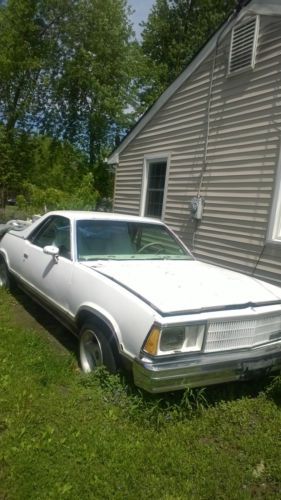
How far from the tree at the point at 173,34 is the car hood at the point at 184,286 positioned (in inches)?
944

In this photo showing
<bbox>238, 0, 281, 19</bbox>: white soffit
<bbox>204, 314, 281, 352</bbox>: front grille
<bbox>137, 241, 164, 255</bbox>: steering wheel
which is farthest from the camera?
<bbox>238, 0, 281, 19</bbox>: white soffit

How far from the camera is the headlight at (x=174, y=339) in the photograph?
278 centimetres

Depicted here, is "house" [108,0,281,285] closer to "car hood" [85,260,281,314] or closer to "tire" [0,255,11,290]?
"car hood" [85,260,281,314]

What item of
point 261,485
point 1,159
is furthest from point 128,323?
point 1,159

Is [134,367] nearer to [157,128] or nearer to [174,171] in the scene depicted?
[174,171]

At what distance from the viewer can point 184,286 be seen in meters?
3.39

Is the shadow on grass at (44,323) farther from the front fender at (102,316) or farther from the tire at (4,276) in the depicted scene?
the front fender at (102,316)

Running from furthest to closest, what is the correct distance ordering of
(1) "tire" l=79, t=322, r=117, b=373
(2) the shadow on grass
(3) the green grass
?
1. (2) the shadow on grass
2. (1) "tire" l=79, t=322, r=117, b=373
3. (3) the green grass

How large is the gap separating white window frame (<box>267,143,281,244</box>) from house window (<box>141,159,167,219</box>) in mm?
3329

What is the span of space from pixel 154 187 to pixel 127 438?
6859mm

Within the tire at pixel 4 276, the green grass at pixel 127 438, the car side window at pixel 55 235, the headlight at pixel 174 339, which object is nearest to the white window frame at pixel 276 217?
the green grass at pixel 127 438

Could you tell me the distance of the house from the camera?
230 inches

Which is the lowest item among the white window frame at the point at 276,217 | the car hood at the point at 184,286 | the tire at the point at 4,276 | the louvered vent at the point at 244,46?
the tire at the point at 4,276

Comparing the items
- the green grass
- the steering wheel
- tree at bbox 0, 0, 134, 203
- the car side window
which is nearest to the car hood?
the steering wheel
